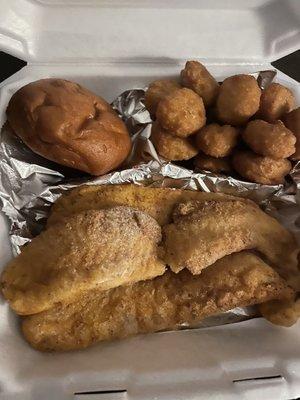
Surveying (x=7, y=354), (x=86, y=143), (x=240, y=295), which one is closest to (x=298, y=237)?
(x=240, y=295)

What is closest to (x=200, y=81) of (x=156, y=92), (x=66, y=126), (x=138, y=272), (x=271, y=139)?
(x=156, y=92)

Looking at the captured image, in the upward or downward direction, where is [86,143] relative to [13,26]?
downward

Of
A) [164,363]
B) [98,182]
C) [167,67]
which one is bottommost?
[164,363]

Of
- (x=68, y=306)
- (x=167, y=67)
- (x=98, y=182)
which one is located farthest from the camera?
(x=167, y=67)

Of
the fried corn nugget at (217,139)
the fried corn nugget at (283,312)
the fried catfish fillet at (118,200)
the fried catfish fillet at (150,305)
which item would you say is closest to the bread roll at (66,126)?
the fried catfish fillet at (118,200)

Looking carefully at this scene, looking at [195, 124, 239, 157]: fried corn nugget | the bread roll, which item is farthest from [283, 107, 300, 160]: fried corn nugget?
the bread roll

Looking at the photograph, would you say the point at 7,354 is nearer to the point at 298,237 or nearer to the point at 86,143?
the point at 86,143

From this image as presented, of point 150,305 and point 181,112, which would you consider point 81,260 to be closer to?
point 150,305
